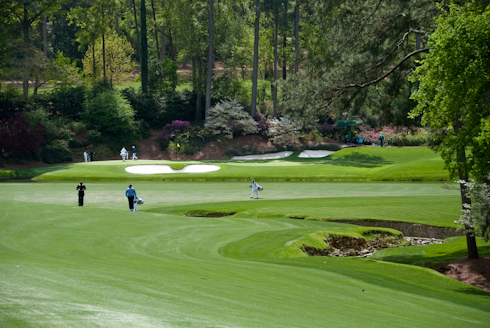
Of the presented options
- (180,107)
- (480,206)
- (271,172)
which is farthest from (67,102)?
(480,206)

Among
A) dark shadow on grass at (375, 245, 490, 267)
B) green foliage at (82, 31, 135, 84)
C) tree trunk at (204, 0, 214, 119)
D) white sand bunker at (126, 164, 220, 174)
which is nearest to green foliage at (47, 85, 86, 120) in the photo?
green foliage at (82, 31, 135, 84)

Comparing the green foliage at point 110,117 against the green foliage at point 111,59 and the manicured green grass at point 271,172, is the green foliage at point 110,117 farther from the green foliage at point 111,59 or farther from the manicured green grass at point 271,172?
the green foliage at point 111,59

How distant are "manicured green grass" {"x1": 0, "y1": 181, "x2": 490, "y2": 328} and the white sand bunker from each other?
1796 centimetres

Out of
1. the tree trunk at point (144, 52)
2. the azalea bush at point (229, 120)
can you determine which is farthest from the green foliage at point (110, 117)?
the azalea bush at point (229, 120)

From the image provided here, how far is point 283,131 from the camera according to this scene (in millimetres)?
66000

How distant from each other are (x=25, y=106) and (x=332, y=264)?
54.8 meters

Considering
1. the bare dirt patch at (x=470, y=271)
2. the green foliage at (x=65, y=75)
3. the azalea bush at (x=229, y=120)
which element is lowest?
the bare dirt patch at (x=470, y=271)

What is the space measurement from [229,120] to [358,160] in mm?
18438

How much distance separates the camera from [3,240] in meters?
17.1

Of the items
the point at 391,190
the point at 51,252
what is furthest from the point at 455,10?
the point at 391,190

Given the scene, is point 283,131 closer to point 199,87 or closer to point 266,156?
point 266,156

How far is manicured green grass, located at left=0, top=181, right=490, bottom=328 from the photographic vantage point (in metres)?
7.03

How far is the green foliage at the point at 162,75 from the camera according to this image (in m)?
75.4

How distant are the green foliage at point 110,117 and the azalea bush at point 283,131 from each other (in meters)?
18.1
